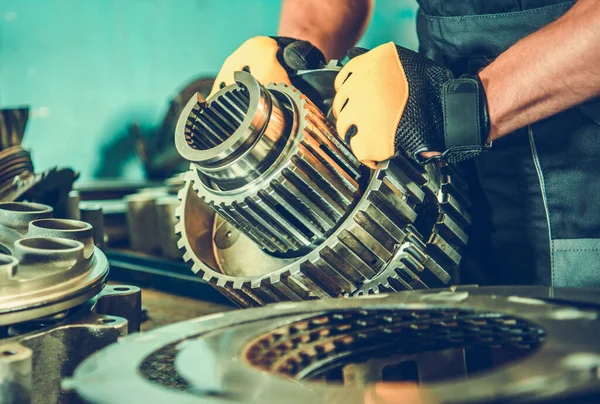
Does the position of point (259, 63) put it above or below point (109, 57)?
above

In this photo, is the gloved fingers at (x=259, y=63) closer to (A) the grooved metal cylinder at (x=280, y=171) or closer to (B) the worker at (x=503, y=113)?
(B) the worker at (x=503, y=113)

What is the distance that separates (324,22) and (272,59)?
53cm

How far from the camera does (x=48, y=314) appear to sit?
92 centimetres

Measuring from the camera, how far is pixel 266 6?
14.0 feet

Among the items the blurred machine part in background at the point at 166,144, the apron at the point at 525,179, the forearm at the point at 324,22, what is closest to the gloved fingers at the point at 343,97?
the apron at the point at 525,179

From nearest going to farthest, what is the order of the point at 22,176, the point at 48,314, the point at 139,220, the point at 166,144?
the point at 48,314, the point at 22,176, the point at 139,220, the point at 166,144

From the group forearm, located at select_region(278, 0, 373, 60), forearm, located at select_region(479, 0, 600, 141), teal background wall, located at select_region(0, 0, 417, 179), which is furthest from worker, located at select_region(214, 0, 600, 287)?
teal background wall, located at select_region(0, 0, 417, 179)

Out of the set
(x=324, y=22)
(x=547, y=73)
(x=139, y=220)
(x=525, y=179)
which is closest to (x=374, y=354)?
(x=547, y=73)

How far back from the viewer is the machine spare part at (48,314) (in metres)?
0.83

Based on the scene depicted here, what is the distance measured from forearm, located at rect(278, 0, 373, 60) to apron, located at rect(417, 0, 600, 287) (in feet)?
1.47

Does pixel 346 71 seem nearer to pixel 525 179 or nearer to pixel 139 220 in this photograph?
pixel 525 179

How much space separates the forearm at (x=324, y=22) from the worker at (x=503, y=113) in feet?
1.28

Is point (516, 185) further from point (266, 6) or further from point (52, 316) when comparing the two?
point (266, 6)

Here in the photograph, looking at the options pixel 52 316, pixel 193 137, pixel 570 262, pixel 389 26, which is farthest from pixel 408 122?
pixel 389 26
